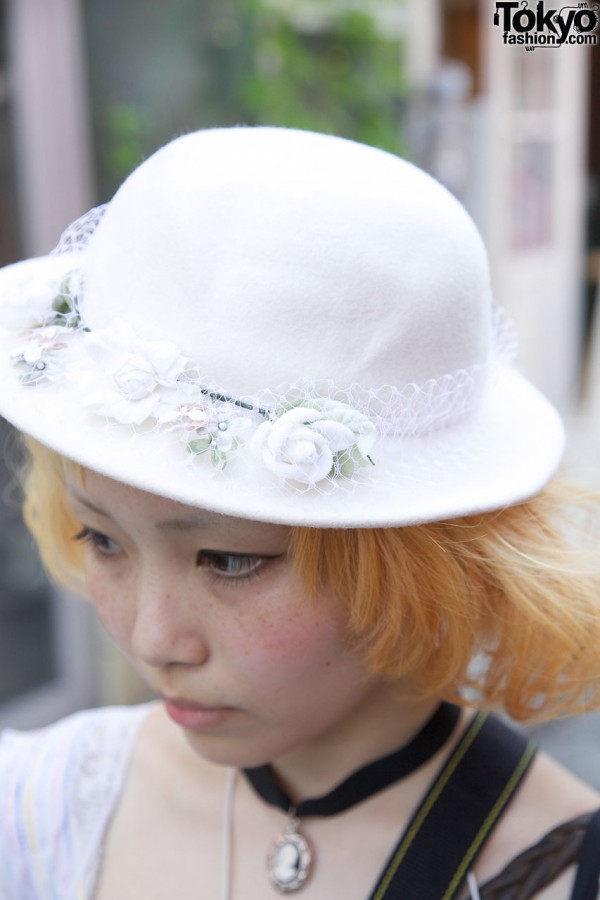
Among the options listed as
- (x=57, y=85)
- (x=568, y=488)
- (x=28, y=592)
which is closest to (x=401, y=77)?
(x=57, y=85)

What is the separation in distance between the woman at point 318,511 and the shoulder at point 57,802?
56mm

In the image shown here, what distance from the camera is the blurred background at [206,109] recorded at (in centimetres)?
272

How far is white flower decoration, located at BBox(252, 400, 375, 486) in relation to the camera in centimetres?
87

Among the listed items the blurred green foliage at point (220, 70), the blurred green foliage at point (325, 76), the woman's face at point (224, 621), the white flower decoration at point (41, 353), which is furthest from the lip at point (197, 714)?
the blurred green foliage at point (325, 76)

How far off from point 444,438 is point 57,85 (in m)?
2.13

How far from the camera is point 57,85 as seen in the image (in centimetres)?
270

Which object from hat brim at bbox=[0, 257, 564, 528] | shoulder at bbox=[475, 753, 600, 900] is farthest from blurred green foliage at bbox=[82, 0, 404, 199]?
shoulder at bbox=[475, 753, 600, 900]

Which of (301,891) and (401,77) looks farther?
(401,77)

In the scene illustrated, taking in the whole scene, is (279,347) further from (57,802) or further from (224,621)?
(57,802)

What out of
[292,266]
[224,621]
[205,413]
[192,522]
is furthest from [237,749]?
[292,266]

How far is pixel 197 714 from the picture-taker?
100 cm

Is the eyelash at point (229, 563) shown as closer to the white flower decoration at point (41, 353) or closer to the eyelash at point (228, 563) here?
the eyelash at point (228, 563)

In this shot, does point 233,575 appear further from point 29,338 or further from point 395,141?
point 395,141

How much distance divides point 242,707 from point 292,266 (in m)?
0.44
